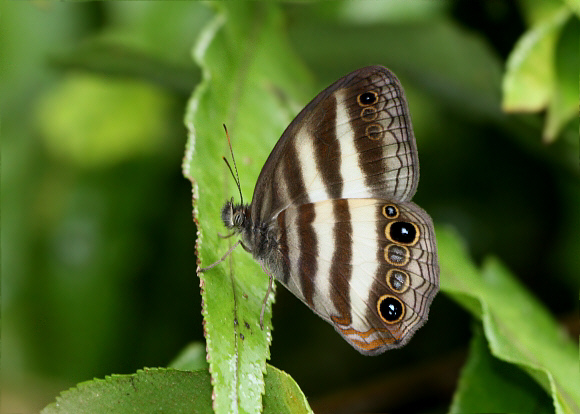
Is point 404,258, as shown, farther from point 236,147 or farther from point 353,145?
point 236,147

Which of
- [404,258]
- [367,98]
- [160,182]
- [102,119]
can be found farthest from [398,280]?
[102,119]

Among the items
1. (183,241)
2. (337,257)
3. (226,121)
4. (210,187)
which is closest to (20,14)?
(183,241)

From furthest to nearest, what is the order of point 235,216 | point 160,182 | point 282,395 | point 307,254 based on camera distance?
point 160,182
point 307,254
point 235,216
point 282,395

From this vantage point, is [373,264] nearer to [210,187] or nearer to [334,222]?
[334,222]

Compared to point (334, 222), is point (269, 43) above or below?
above

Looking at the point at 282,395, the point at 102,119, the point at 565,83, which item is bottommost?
the point at 282,395

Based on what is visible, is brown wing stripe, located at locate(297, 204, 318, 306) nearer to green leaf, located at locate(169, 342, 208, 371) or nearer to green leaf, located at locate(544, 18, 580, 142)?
green leaf, located at locate(169, 342, 208, 371)

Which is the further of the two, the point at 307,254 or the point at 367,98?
the point at 307,254

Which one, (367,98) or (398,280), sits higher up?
(367,98)
